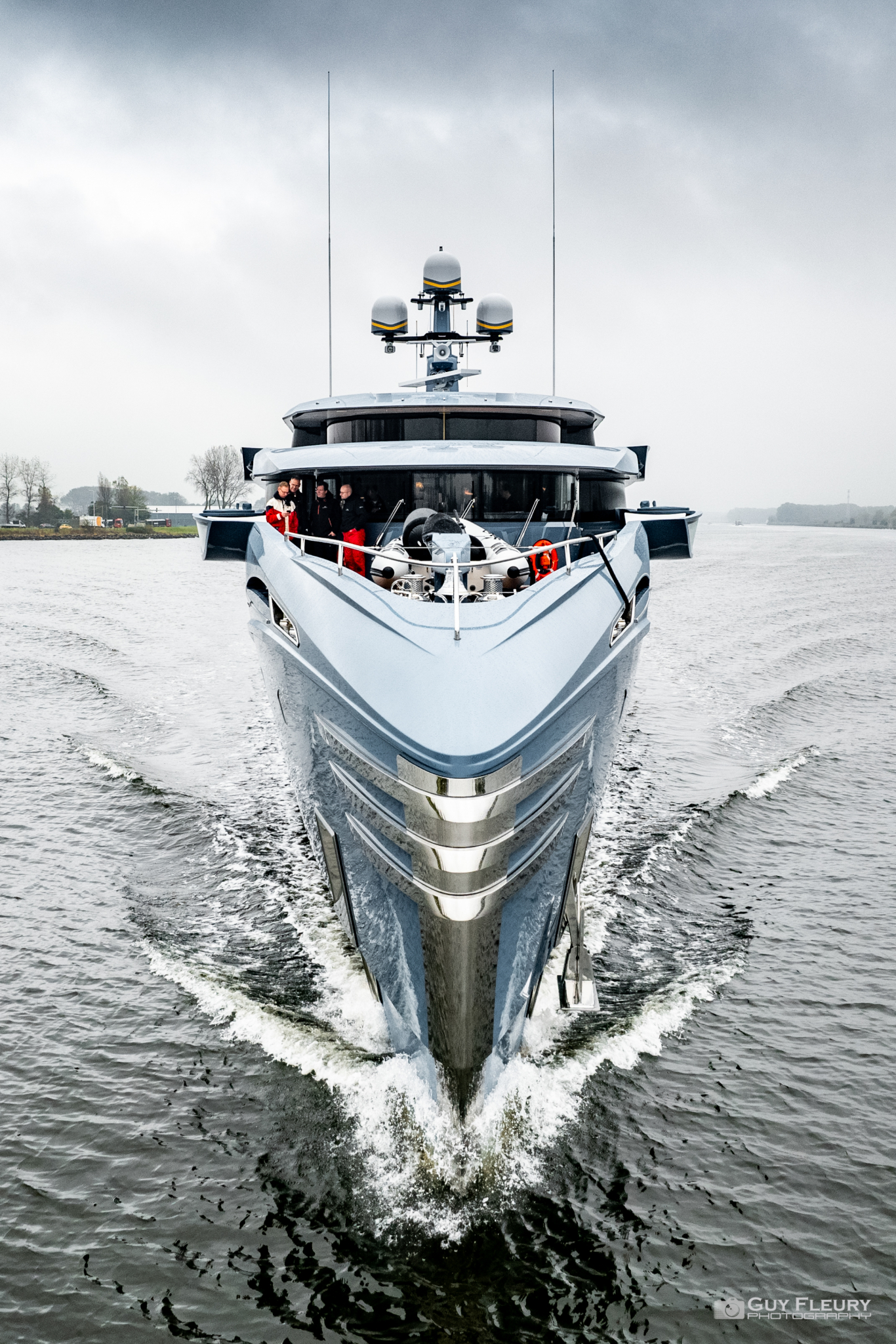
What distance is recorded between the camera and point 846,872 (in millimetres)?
9203

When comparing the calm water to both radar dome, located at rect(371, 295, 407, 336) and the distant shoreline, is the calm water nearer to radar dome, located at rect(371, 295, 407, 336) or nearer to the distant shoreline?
radar dome, located at rect(371, 295, 407, 336)

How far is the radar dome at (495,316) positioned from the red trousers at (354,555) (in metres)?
9.16

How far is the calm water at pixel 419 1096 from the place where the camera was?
177 inches

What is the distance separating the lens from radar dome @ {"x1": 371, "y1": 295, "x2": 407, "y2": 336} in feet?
54.2

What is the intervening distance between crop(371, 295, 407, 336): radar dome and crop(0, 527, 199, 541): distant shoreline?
233ft

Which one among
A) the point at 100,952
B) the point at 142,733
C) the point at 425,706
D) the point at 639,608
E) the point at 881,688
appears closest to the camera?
the point at 425,706

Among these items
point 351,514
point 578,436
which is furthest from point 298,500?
point 578,436

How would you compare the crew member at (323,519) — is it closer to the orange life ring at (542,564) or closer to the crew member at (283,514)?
the crew member at (283,514)

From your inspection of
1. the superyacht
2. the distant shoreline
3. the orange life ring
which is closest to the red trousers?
the superyacht

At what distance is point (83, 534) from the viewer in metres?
87.8

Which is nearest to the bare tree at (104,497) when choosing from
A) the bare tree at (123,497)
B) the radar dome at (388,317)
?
the bare tree at (123,497)

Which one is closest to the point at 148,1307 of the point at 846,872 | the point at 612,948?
the point at 612,948

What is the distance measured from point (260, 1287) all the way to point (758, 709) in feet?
42.8

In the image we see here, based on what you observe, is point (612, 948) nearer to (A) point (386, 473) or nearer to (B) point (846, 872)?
(B) point (846, 872)
